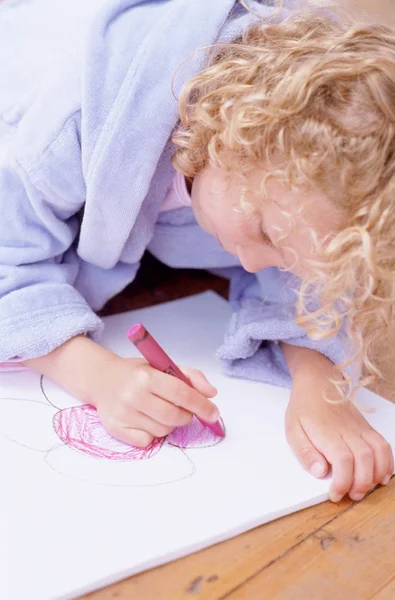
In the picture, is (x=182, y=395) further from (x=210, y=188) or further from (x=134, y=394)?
(x=210, y=188)

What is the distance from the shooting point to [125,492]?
48 centimetres

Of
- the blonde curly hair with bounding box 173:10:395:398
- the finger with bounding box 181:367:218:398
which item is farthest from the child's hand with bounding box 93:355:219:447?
the blonde curly hair with bounding box 173:10:395:398

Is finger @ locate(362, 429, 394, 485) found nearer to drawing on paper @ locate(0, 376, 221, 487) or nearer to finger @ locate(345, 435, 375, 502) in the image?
finger @ locate(345, 435, 375, 502)

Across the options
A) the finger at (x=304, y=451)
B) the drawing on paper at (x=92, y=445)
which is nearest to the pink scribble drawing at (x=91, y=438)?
the drawing on paper at (x=92, y=445)

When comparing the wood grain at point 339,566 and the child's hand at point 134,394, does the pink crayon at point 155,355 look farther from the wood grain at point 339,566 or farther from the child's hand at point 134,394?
the wood grain at point 339,566

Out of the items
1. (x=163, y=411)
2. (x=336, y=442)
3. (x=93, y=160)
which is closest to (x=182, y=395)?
(x=163, y=411)

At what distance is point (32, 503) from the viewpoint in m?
0.46

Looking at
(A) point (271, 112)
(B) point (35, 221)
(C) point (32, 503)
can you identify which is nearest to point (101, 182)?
(B) point (35, 221)

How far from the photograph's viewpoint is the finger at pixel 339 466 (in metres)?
0.51

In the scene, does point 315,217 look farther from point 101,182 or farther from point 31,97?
point 31,97

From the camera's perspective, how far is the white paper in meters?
0.42

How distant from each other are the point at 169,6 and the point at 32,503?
17.7 inches

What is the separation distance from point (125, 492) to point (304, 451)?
5.9 inches

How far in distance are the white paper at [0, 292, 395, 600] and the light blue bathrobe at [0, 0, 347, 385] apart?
2.3 inches
